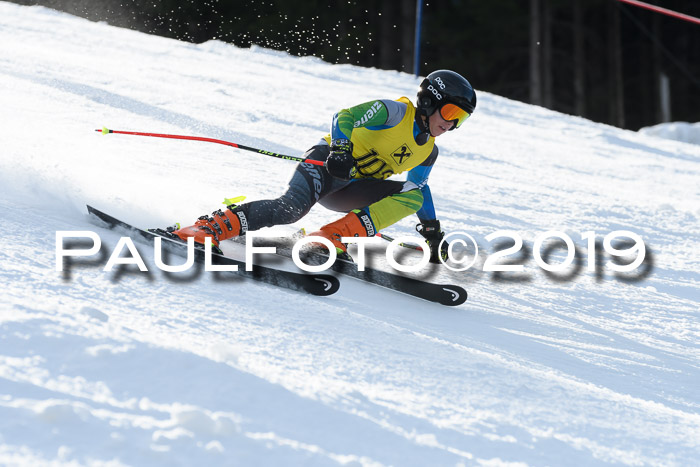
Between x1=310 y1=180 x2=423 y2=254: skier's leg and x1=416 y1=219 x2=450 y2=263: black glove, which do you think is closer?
x1=310 y1=180 x2=423 y2=254: skier's leg

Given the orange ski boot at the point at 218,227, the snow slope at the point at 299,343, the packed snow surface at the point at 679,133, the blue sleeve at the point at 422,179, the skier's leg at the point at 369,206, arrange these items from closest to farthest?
the snow slope at the point at 299,343 → the orange ski boot at the point at 218,227 → the skier's leg at the point at 369,206 → the blue sleeve at the point at 422,179 → the packed snow surface at the point at 679,133

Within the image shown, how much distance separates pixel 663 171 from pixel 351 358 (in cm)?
717

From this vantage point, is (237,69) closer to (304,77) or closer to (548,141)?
(304,77)

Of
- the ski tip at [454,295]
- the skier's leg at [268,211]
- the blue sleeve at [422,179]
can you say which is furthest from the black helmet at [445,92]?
the ski tip at [454,295]

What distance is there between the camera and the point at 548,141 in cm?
930

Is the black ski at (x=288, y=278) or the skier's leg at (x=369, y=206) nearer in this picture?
the black ski at (x=288, y=278)

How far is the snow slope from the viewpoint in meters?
1.72

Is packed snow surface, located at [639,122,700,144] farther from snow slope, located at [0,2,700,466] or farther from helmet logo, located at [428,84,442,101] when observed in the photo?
helmet logo, located at [428,84,442,101]

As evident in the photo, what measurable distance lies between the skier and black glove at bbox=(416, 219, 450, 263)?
22 cm

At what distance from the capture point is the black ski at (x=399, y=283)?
336cm

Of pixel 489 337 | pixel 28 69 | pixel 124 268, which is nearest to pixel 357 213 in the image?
pixel 489 337

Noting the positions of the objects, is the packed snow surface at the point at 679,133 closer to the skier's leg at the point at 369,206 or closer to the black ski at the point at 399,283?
the skier's leg at the point at 369,206

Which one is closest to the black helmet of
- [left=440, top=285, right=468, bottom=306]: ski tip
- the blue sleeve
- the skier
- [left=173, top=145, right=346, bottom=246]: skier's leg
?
the skier

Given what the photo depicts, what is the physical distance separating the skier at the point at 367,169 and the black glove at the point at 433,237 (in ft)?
0.72
